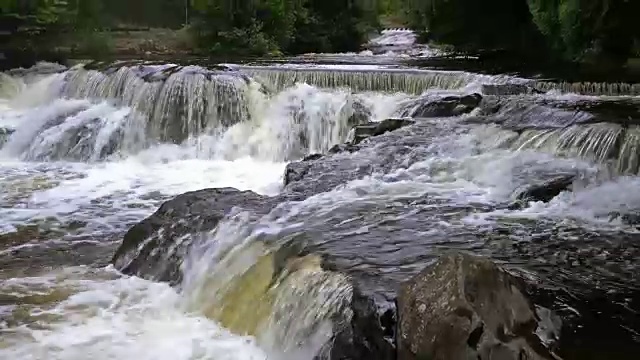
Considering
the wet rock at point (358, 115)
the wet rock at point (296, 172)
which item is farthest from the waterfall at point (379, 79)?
the wet rock at point (296, 172)

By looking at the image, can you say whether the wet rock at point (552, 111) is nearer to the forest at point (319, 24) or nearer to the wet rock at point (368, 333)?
the forest at point (319, 24)

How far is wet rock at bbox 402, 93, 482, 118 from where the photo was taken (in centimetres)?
1088

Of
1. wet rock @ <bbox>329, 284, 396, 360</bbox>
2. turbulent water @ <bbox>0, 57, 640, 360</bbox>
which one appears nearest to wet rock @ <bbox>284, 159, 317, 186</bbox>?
turbulent water @ <bbox>0, 57, 640, 360</bbox>

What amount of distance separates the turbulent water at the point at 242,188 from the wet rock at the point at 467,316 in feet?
2.34

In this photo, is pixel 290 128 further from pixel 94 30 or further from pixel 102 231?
pixel 94 30

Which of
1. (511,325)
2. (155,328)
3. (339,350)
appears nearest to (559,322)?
(511,325)

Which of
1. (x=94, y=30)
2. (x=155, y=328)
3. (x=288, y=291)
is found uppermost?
(x=94, y=30)

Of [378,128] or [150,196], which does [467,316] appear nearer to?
[378,128]

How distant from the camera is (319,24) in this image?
2356 cm

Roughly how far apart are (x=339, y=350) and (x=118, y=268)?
3.23m

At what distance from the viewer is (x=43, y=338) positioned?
17.8ft

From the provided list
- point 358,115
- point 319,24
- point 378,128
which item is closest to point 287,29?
point 319,24

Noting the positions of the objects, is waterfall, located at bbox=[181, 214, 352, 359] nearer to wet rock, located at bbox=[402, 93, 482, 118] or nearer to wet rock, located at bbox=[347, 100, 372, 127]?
wet rock, located at bbox=[402, 93, 482, 118]

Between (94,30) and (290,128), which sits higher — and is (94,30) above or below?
above
